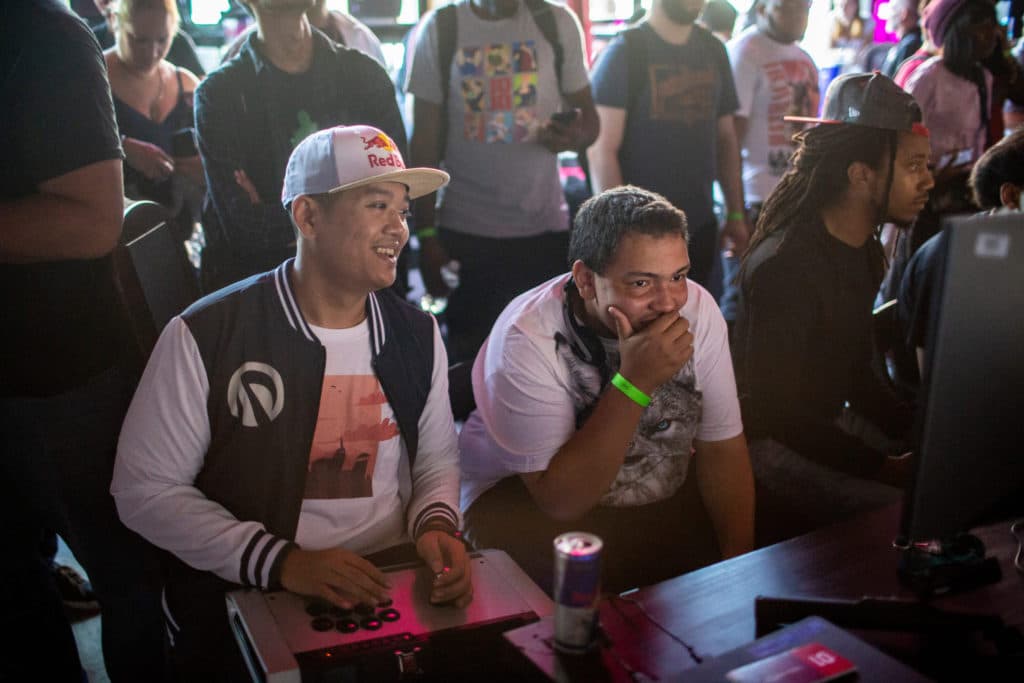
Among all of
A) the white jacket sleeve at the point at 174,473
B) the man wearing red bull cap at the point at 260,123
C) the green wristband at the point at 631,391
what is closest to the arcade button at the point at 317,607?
the white jacket sleeve at the point at 174,473

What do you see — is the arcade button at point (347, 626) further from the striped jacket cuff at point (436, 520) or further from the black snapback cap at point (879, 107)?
the black snapback cap at point (879, 107)

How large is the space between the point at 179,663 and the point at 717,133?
267 centimetres

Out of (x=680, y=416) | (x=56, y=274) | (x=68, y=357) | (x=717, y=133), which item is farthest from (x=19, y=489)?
(x=717, y=133)

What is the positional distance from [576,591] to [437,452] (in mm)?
673

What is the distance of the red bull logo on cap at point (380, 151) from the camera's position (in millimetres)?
1708

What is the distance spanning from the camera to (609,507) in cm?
187

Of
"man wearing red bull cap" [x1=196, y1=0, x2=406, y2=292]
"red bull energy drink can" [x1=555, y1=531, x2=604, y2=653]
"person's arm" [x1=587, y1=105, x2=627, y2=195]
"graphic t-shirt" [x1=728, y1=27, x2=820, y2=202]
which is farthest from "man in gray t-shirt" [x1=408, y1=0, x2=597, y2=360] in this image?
"red bull energy drink can" [x1=555, y1=531, x2=604, y2=653]

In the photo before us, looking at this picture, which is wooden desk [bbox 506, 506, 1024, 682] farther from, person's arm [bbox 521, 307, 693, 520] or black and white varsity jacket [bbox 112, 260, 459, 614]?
black and white varsity jacket [bbox 112, 260, 459, 614]

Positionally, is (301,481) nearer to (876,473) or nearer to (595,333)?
(595,333)

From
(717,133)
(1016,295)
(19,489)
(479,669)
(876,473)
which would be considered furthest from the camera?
(717,133)

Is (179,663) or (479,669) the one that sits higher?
(479,669)

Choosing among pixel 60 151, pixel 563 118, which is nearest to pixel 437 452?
pixel 60 151

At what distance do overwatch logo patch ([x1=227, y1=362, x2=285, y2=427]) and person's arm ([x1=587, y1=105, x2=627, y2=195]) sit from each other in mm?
1985

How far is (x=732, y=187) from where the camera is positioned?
3.65 metres
